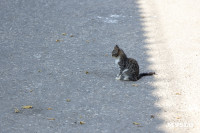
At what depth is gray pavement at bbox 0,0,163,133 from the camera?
601 centimetres

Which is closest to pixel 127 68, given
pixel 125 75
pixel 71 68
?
pixel 125 75

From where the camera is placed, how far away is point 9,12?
462 inches

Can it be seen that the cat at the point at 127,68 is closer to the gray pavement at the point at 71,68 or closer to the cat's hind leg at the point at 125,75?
the cat's hind leg at the point at 125,75

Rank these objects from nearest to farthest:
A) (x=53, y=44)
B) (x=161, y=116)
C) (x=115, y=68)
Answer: (x=161, y=116), (x=115, y=68), (x=53, y=44)

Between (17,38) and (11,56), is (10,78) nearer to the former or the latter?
(11,56)

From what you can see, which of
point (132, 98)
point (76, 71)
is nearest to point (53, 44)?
point (76, 71)

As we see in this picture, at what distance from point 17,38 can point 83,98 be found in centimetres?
355

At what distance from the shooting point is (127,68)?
758cm

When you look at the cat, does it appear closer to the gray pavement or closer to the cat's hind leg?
the cat's hind leg

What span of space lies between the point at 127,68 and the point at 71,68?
1.12 meters

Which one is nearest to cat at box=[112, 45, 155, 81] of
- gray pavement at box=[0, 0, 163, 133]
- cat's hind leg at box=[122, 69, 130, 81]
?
cat's hind leg at box=[122, 69, 130, 81]

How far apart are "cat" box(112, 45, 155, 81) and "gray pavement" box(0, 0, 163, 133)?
0.11 m

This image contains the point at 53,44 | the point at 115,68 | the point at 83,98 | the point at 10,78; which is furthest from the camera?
the point at 53,44

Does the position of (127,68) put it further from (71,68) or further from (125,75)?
(71,68)
